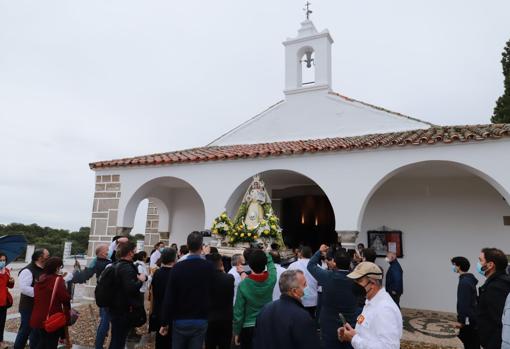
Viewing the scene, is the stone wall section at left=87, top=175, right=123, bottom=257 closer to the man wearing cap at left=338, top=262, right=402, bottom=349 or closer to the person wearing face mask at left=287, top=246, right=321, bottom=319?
the person wearing face mask at left=287, top=246, right=321, bottom=319

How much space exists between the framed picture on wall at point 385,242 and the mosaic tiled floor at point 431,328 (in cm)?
144

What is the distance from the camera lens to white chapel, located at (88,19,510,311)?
22.6 feet

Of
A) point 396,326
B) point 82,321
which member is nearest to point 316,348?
point 396,326

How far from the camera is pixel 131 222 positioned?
31.0 feet

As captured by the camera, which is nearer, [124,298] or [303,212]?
[124,298]

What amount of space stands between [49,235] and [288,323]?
102 ft

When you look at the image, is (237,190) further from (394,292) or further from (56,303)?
(56,303)

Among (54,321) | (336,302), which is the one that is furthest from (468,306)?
(54,321)

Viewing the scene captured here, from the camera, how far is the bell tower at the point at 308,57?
10188 mm

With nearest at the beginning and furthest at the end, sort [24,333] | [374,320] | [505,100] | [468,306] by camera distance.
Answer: [374,320]
[468,306]
[24,333]
[505,100]

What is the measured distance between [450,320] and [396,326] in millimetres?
6512

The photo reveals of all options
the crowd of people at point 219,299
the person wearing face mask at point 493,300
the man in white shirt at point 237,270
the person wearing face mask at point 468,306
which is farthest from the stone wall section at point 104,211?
the person wearing face mask at point 493,300

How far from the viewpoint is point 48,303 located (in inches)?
149

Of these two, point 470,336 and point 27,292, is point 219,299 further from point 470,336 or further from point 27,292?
point 470,336
